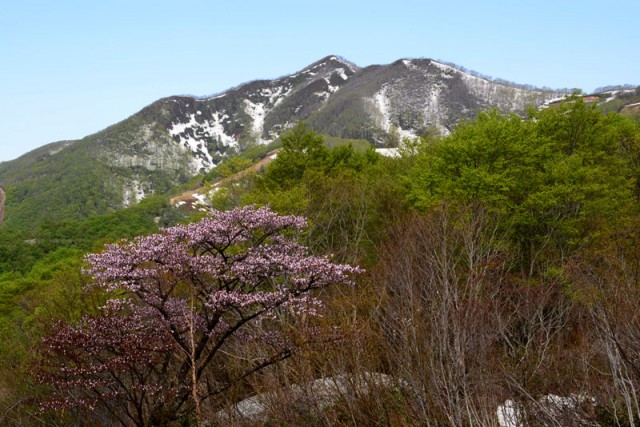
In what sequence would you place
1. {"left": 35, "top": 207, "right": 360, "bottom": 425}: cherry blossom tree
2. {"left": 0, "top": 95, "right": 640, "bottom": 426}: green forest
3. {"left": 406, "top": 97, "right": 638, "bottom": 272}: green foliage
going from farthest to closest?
1. {"left": 406, "top": 97, "right": 638, "bottom": 272}: green foliage
2. {"left": 35, "top": 207, "right": 360, "bottom": 425}: cherry blossom tree
3. {"left": 0, "top": 95, "right": 640, "bottom": 426}: green forest

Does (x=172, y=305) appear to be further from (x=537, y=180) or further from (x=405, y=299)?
(x=537, y=180)

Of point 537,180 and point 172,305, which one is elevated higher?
point 172,305

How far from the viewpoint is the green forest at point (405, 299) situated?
8.70 meters

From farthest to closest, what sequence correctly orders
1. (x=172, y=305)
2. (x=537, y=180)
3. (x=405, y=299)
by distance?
(x=537, y=180) < (x=405, y=299) < (x=172, y=305)

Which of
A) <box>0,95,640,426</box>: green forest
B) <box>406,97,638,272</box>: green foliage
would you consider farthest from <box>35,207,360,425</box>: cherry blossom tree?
<box>406,97,638,272</box>: green foliage

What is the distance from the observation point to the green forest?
8703 millimetres

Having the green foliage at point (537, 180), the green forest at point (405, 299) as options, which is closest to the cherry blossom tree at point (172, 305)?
the green forest at point (405, 299)

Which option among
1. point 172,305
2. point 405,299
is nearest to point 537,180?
point 405,299

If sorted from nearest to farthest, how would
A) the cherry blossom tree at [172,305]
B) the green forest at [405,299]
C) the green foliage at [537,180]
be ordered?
the green forest at [405,299], the cherry blossom tree at [172,305], the green foliage at [537,180]

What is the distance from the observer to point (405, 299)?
12523mm

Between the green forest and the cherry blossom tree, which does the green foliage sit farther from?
the cherry blossom tree

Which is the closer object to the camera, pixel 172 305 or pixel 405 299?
pixel 172 305

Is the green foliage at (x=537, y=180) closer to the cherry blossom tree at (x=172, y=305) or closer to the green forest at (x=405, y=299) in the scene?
the green forest at (x=405, y=299)

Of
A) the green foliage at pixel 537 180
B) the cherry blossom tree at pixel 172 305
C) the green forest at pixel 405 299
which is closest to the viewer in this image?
the green forest at pixel 405 299
